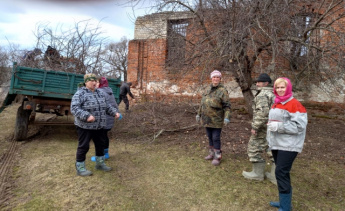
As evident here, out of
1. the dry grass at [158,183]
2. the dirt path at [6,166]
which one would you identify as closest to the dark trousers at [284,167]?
the dry grass at [158,183]

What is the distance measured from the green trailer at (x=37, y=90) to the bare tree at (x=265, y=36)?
3179mm

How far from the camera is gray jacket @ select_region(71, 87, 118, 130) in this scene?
10.5ft

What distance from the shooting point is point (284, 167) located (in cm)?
250

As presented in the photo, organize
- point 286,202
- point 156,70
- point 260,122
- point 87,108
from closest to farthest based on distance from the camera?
point 286,202, point 260,122, point 87,108, point 156,70

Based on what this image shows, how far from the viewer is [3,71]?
17.0 metres

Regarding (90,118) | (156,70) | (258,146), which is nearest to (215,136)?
(258,146)

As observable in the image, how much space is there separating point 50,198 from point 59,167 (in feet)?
3.62

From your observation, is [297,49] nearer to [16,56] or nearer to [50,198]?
[50,198]

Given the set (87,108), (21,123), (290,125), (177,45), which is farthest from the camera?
(177,45)

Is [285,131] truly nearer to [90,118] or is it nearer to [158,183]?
[158,183]

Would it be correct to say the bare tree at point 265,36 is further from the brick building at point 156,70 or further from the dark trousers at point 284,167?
the dark trousers at point 284,167

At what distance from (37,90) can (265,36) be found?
5.65 meters

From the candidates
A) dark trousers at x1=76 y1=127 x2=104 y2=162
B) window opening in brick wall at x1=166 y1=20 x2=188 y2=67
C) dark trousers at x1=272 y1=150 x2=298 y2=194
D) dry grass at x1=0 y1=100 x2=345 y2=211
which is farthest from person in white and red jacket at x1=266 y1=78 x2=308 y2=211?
window opening in brick wall at x1=166 y1=20 x2=188 y2=67

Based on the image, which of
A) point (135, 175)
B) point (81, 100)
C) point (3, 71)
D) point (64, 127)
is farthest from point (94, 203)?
point (3, 71)
